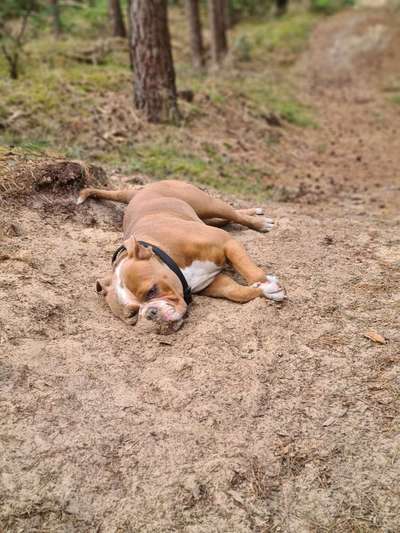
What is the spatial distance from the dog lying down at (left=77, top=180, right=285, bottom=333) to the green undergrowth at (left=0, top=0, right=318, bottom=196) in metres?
2.52

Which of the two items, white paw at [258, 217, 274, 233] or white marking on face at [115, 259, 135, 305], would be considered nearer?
white marking on face at [115, 259, 135, 305]

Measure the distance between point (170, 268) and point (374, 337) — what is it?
5.11 ft

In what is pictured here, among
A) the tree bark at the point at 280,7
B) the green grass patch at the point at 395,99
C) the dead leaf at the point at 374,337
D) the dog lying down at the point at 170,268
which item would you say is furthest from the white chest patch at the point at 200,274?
the tree bark at the point at 280,7

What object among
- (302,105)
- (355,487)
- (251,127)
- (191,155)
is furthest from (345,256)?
(302,105)

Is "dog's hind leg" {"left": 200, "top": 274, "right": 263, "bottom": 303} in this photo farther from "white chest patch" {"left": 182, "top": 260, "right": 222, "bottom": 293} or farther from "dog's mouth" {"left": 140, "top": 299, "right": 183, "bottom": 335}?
"dog's mouth" {"left": 140, "top": 299, "right": 183, "bottom": 335}

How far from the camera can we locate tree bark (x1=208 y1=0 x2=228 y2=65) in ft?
54.5

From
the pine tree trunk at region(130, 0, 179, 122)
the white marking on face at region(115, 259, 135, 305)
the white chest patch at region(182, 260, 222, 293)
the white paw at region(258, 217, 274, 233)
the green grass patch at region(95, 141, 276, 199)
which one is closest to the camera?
the white marking on face at region(115, 259, 135, 305)

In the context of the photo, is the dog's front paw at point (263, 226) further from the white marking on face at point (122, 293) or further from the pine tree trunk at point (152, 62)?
the pine tree trunk at point (152, 62)

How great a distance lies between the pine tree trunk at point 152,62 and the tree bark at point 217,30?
794cm

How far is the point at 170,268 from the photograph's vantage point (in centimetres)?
428

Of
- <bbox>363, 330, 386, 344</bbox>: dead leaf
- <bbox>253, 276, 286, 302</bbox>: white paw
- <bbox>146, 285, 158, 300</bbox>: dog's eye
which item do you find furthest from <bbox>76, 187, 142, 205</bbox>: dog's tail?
<bbox>363, 330, 386, 344</bbox>: dead leaf

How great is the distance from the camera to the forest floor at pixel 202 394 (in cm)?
273

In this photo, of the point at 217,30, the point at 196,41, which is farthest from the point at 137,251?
the point at 217,30

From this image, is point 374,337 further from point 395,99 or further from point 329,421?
point 395,99
